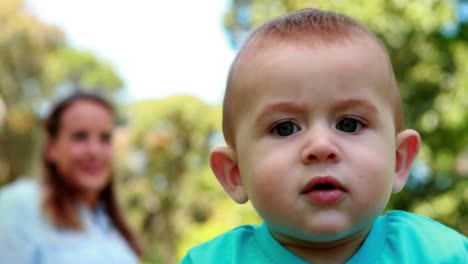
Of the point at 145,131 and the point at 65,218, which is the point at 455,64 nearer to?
the point at 65,218

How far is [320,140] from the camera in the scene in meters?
1.30

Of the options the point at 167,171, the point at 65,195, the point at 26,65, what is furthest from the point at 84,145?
the point at 26,65

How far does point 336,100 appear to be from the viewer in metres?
1.34

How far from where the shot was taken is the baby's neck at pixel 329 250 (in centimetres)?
144

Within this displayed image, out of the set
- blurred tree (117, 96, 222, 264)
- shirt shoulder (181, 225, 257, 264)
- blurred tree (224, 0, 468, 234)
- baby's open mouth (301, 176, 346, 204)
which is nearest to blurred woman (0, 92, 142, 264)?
shirt shoulder (181, 225, 257, 264)

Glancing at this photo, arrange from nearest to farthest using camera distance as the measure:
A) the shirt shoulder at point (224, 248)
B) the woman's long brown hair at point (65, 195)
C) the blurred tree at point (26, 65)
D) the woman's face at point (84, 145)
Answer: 1. the shirt shoulder at point (224, 248)
2. the woman's long brown hair at point (65, 195)
3. the woman's face at point (84, 145)
4. the blurred tree at point (26, 65)

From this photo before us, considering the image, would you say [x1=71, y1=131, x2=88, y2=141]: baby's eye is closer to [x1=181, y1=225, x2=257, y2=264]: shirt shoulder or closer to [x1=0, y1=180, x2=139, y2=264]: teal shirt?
[x1=0, y1=180, x2=139, y2=264]: teal shirt

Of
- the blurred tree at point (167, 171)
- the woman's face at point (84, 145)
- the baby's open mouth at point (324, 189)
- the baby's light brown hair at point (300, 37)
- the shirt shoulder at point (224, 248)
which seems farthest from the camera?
the blurred tree at point (167, 171)

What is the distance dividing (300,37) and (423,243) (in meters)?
0.47

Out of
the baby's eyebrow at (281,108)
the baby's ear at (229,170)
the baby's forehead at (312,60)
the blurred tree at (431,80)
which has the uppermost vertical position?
the baby's forehead at (312,60)

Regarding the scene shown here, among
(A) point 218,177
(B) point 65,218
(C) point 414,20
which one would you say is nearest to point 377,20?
(C) point 414,20

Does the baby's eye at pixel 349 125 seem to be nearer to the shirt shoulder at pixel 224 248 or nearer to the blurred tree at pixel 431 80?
the shirt shoulder at pixel 224 248

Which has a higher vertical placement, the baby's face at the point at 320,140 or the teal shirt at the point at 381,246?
the baby's face at the point at 320,140

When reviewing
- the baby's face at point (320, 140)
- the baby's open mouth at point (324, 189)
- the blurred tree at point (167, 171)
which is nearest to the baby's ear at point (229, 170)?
the baby's face at point (320, 140)
